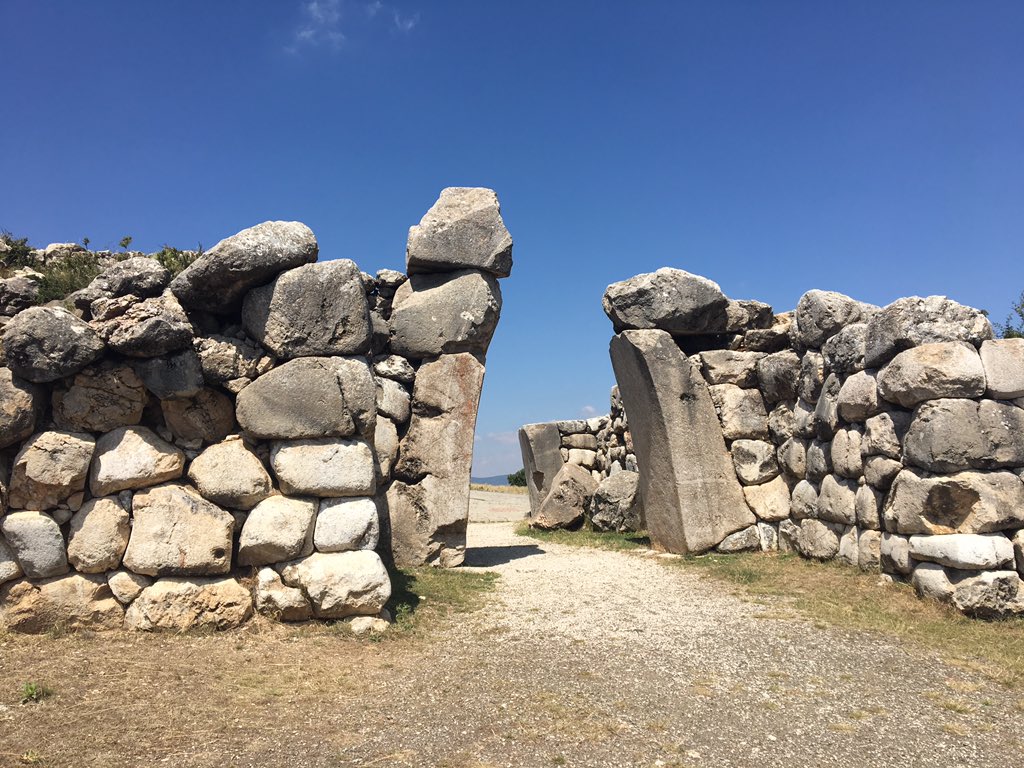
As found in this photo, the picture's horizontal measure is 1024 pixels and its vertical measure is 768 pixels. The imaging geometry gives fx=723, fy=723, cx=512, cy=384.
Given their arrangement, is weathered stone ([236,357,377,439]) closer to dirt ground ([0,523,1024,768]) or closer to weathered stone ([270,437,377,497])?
weathered stone ([270,437,377,497])

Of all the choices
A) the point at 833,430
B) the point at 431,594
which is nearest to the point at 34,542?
the point at 431,594

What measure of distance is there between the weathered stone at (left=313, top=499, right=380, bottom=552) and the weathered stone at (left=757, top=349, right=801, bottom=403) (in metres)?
5.99

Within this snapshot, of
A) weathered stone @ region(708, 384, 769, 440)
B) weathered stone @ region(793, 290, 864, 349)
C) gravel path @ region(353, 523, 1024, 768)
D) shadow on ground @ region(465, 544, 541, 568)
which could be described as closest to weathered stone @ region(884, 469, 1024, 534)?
gravel path @ region(353, 523, 1024, 768)

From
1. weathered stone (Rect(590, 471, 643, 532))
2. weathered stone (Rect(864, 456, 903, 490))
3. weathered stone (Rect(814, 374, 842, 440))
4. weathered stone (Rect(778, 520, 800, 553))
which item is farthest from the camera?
weathered stone (Rect(590, 471, 643, 532))

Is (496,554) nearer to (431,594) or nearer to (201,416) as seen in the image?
(431,594)

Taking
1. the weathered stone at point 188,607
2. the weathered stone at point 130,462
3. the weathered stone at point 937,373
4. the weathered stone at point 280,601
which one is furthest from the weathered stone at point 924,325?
the weathered stone at point 130,462

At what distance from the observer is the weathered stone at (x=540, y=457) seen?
1537cm

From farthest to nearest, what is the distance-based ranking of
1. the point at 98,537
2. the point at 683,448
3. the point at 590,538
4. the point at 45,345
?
the point at 590,538
the point at 683,448
the point at 98,537
the point at 45,345

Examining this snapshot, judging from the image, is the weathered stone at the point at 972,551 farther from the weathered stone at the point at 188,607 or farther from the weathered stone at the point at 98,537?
the weathered stone at the point at 98,537

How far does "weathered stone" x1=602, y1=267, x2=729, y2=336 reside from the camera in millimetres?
9742

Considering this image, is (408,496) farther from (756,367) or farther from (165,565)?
(756,367)

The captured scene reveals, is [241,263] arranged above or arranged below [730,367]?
above

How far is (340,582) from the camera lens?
18.6 feet

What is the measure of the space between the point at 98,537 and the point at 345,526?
1.81m
